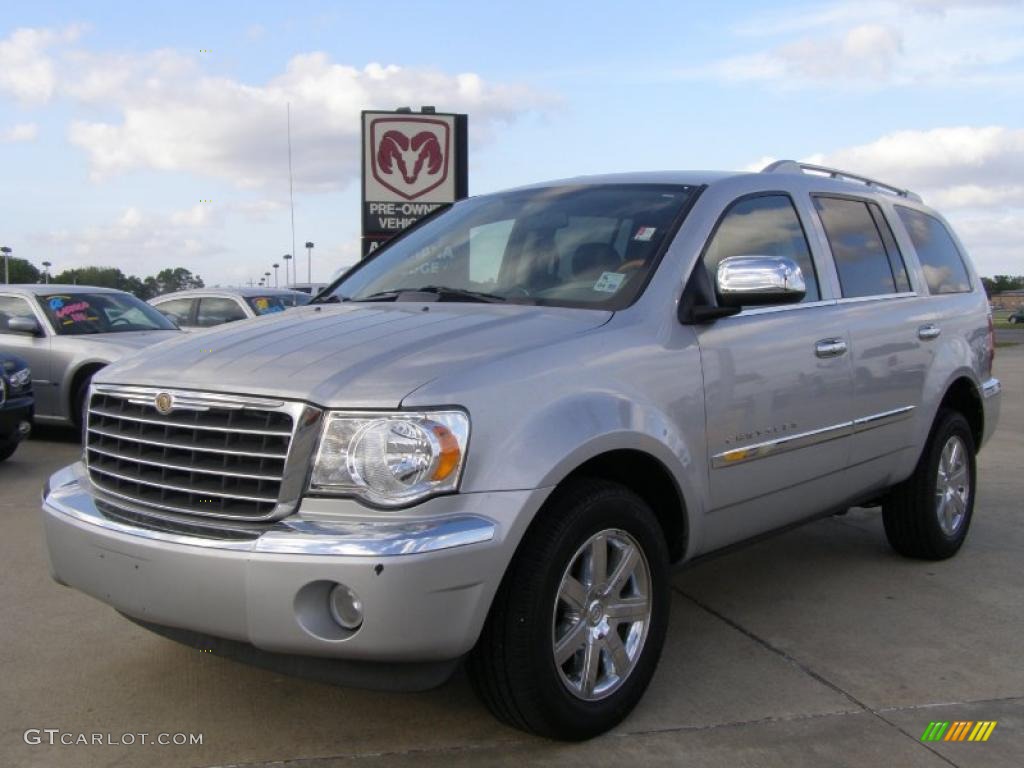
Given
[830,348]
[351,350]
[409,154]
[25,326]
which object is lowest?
[25,326]

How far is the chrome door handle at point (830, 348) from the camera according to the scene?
Result: 426cm

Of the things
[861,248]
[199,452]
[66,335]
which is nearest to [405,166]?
[66,335]

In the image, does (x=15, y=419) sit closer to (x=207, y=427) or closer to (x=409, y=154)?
(x=409, y=154)

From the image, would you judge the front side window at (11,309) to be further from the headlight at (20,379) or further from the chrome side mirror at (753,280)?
the chrome side mirror at (753,280)

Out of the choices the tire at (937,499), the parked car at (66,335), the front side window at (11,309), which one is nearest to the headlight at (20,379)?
the parked car at (66,335)

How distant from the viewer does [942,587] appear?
4984mm

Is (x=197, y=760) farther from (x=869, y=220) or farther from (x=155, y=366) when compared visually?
(x=869, y=220)

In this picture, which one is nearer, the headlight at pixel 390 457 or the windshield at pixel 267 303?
the headlight at pixel 390 457

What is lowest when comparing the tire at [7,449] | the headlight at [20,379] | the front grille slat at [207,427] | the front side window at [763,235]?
the tire at [7,449]

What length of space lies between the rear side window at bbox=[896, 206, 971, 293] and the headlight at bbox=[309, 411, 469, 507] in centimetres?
349

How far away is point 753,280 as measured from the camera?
3.65m

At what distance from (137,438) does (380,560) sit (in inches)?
39.7

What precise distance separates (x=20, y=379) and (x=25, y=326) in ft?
Result: 5.51

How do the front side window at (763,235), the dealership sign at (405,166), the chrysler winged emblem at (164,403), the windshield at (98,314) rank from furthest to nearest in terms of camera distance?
the dealership sign at (405,166) → the windshield at (98,314) → the front side window at (763,235) → the chrysler winged emblem at (164,403)
